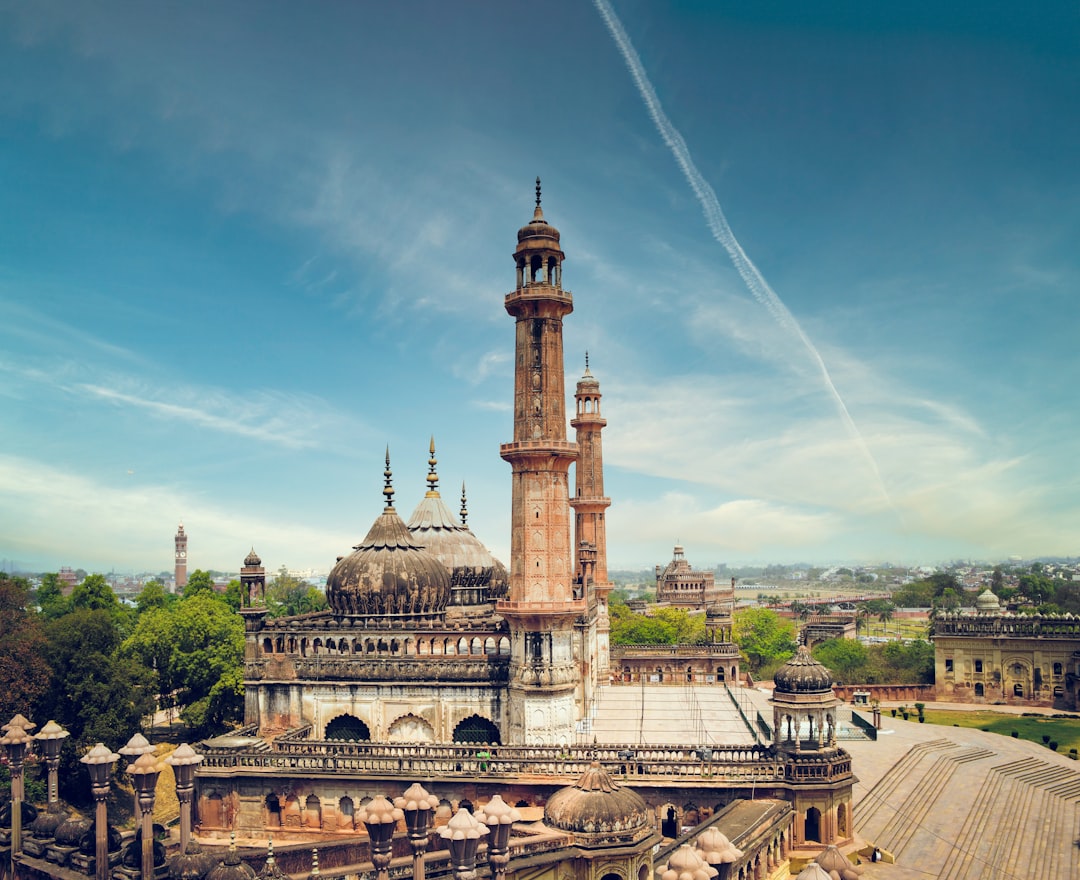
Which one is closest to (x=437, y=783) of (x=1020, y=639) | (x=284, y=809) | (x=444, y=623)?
(x=284, y=809)

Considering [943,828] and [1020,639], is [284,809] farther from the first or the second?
[1020,639]

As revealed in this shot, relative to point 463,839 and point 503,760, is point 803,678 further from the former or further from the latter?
point 463,839

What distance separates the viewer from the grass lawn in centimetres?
5338

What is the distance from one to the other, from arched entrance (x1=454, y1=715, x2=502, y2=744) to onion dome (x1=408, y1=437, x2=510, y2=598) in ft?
40.3

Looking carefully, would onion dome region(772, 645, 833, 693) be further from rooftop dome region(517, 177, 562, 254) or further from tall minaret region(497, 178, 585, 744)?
rooftop dome region(517, 177, 562, 254)

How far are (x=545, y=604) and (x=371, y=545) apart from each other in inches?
421

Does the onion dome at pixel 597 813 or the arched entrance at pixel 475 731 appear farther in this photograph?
the arched entrance at pixel 475 731

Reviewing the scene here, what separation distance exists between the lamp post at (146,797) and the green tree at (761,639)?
198 feet

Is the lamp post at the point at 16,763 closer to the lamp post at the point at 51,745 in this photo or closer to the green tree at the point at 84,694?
the lamp post at the point at 51,745

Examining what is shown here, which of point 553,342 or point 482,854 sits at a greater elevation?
point 553,342

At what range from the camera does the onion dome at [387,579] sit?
41.1 m

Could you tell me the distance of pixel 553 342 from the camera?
125ft

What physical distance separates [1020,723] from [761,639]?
2976 centimetres

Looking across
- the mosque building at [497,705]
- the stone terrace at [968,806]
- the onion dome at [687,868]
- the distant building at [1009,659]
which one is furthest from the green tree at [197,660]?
the distant building at [1009,659]
